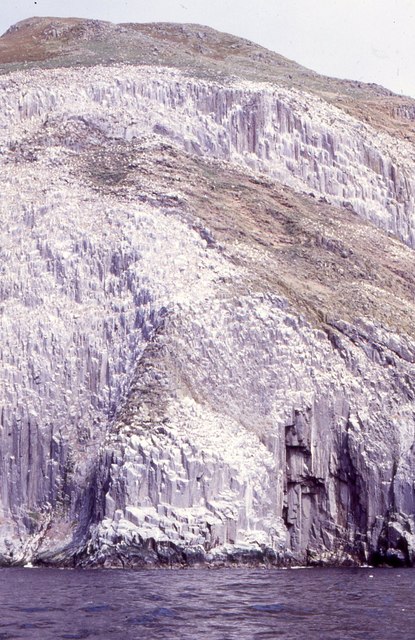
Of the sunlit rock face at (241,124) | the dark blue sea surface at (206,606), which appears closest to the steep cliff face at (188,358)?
the sunlit rock face at (241,124)

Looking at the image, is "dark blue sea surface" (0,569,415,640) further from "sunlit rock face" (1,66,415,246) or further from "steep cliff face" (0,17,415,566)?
"sunlit rock face" (1,66,415,246)

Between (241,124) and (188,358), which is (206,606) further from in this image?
(241,124)

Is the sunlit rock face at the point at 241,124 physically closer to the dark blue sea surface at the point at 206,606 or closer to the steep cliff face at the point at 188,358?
the steep cliff face at the point at 188,358

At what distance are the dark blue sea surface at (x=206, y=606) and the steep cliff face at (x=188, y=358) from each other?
230 inches

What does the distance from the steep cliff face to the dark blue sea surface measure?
5837 mm

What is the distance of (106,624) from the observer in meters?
28.6

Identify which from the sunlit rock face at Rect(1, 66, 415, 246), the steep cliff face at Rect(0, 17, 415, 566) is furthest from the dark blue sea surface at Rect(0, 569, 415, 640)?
the sunlit rock face at Rect(1, 66, 415, 246)

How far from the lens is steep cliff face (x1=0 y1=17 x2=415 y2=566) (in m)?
49.2

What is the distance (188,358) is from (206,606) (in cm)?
2253

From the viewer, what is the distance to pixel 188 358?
54.0 meters

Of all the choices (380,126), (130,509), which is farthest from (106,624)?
(380,126)

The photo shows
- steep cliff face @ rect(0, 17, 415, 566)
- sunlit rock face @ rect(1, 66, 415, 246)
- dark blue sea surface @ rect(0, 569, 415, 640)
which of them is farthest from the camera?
sunlit rock face @ rect(1, 66, 415, 246)

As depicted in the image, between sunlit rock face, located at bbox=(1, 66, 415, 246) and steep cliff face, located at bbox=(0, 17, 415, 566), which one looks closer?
steep cliff face, located at bbox=(0, 17, 415, 566)

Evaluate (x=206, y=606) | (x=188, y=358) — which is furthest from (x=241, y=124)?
(x=206, y=606)
